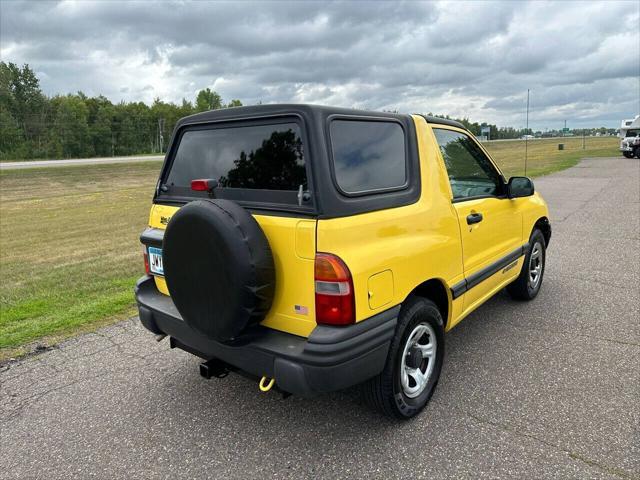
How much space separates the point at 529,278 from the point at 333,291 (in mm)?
3219

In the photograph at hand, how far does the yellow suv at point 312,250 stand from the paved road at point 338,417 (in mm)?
331

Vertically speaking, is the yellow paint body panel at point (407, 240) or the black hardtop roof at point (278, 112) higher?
the black hardtop roof at point (278, 112)

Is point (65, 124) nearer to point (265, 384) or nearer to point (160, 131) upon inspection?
point (160, 131)

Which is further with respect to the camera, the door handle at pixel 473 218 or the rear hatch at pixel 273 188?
the door handle at pixel 473 218

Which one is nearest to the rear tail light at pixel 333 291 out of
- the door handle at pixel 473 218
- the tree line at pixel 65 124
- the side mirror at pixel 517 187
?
the door handle at pixel 473 218

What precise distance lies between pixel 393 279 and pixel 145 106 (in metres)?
91.3

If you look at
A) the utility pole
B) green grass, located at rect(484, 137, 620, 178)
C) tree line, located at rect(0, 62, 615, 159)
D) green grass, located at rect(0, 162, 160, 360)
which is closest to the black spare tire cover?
green grass, located at rect(0, 162, 160, 360)

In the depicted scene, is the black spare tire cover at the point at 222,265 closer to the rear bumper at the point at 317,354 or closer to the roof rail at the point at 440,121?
the rear bumper at the point at 317,354

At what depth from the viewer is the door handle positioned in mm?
3340

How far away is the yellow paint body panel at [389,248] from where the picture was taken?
2.34 metres

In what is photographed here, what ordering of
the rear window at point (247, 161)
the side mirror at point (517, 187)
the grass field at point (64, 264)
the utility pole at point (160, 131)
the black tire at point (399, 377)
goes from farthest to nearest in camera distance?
the utility pole at point (160, 131) < the grass field at point (64, 264) < the side mirror at point (517, 187) < the black tire at point (399, 377) < the rear window at point (247, 161)

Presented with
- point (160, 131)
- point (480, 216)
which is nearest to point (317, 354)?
point (480, 216)

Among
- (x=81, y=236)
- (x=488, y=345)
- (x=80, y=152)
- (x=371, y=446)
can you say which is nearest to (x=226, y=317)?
(x=371, y=446)

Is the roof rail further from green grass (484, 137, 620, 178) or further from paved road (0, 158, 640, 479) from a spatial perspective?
green grass (484, 137, 620, 178)
